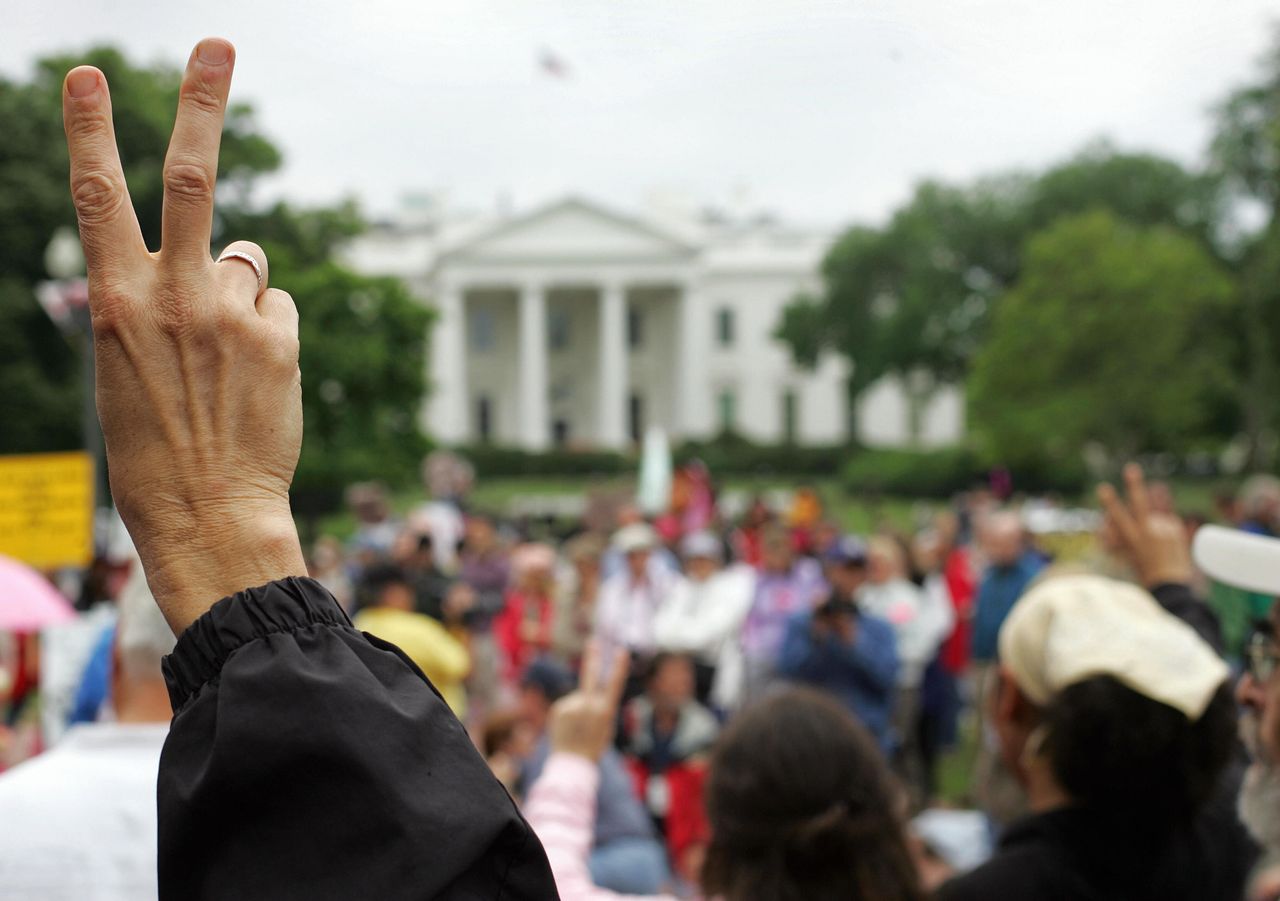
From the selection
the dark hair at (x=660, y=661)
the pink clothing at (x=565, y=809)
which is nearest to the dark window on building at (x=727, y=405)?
the dark hair at (x=660, y=661)

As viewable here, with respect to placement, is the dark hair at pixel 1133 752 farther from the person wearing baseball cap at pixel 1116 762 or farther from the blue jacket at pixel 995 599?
the blue jacket at pixel 995 599

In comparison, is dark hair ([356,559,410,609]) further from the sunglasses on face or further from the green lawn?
the green lawn

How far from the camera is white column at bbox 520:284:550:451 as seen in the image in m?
65.2

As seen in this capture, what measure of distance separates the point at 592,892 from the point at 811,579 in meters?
6.66

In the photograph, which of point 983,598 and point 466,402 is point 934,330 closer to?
point 466,402

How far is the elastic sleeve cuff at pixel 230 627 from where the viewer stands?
3.04ft

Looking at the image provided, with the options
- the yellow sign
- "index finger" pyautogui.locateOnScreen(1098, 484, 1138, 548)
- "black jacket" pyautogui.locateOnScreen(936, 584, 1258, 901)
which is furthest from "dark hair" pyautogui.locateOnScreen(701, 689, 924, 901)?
the yellow sign

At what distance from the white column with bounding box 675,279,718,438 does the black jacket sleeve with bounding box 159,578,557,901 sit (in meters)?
65.3

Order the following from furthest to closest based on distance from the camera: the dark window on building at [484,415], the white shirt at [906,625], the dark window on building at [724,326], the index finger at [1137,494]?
the dark window on building at [724,326] → the dark window on building at [484,415] → the white shirt at [906,625] → the index finger at [1137,494]

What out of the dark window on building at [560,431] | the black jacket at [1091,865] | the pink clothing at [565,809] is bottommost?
the dark window on building at [560,431]

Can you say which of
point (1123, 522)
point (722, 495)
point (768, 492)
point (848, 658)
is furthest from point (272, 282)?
point (768, 492)

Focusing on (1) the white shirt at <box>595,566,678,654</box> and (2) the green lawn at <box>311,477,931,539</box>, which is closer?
(1) the white shirt at <box>595,566,678,654</box>

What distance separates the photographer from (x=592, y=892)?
1854 mm

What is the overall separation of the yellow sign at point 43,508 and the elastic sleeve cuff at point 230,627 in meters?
5.00
